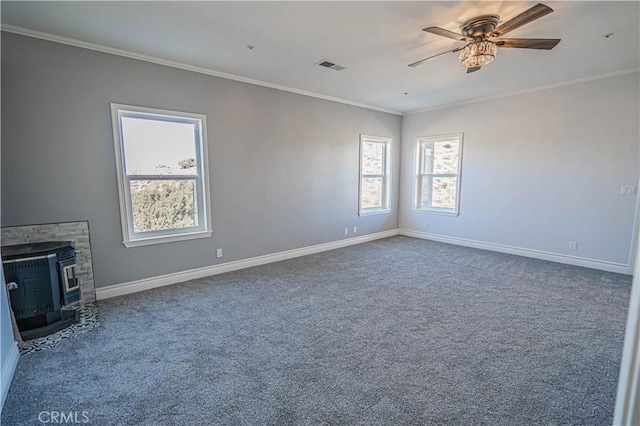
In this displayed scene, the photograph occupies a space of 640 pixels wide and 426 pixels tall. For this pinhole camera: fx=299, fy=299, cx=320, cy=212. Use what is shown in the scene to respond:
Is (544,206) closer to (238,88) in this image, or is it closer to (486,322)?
(486,322)

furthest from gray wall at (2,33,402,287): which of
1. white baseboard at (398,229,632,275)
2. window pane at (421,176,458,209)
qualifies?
white baseboard at (398,229,632,275)

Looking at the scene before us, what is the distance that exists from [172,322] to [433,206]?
5.35 meters

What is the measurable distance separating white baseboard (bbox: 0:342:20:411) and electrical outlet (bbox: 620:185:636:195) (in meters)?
6.67

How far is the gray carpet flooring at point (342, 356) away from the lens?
1.82 m

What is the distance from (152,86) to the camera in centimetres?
353

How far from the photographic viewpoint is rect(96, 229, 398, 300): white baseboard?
11.3 feet

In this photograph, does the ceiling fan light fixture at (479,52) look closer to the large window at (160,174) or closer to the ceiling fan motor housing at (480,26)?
the ceiling fan motor housing at (480,26)

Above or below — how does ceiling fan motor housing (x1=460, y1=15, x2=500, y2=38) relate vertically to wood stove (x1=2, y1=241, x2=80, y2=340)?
above

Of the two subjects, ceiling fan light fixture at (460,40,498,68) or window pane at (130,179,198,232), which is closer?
ceiling fan light fixture at (460,40,498,68)

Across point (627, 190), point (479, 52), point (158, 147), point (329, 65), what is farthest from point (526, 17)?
point (158, 147)

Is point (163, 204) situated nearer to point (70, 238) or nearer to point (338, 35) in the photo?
point (70, 238)

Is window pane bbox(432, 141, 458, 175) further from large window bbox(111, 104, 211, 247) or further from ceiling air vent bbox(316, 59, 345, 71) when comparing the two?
large window bbox(111, 104, 211, 247)

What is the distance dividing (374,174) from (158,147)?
417cm

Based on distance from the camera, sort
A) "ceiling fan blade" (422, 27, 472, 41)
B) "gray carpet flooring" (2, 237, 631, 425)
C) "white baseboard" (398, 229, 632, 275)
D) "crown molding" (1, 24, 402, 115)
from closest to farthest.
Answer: "gray carpet flooring" (2, 237, 631, 425), "ceiling fan blade" (422, 27, 472, 41), "crown molding" (1, 24, 402, 115), "white baseboard" (398, 229, 632, 275)
